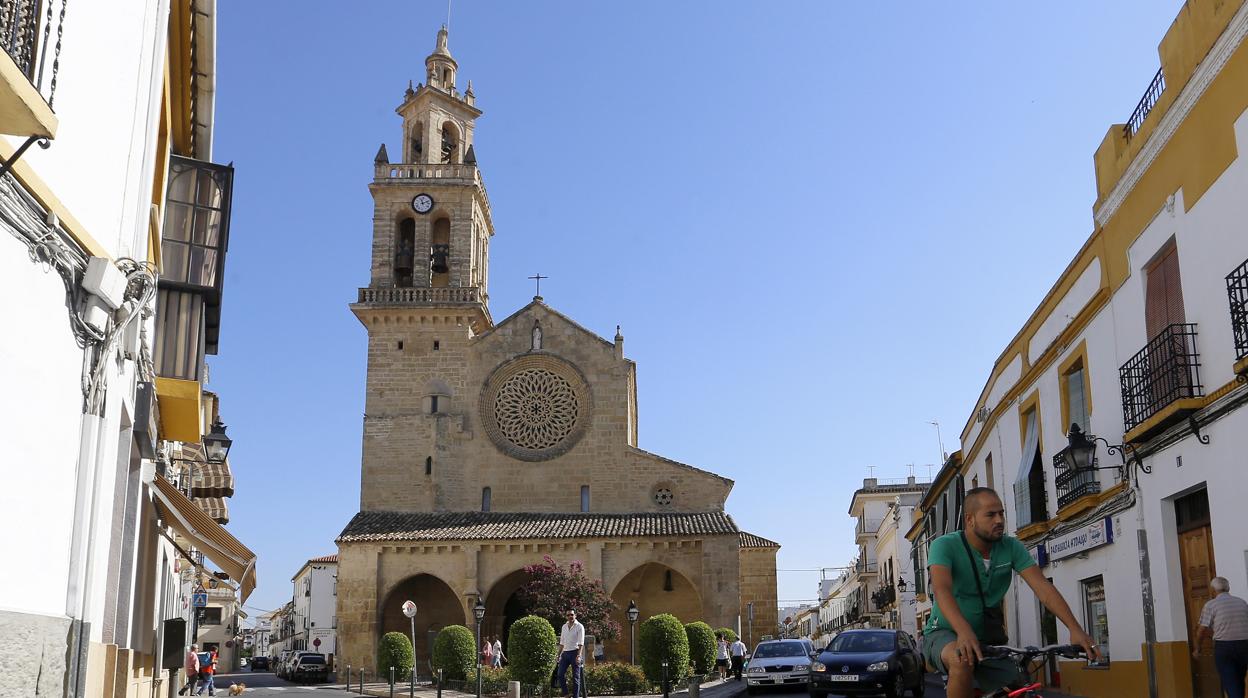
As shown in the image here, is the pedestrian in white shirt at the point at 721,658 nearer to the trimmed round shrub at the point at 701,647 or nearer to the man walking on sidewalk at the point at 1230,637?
the trimmed round shrub at the point at 701,647

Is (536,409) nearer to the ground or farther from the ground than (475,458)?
farther from the ground

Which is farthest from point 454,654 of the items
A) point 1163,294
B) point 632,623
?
point 1163,294

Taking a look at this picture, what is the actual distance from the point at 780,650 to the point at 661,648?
114 inches

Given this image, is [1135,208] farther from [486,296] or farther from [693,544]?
[486,296]

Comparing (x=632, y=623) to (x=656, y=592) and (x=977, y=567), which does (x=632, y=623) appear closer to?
(x=656, y=592)

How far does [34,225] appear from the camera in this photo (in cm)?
548

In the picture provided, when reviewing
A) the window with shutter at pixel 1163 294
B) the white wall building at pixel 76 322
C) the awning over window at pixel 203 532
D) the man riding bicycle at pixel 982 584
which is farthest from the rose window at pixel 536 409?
the man riding bicycle at pixel 982 584

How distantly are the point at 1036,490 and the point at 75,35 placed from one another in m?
15.3

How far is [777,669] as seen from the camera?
20.3 m

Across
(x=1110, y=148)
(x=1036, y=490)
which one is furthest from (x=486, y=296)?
(x=1110, y=148)

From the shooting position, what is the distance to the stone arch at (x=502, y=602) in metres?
35.3

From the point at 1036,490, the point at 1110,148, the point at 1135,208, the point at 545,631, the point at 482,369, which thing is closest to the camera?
the point at 1135,208

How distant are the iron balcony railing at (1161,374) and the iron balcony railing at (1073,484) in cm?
128

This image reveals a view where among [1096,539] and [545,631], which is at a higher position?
[1096,539]
